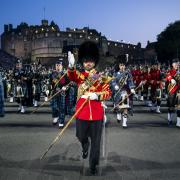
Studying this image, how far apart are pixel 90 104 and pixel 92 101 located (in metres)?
0.07

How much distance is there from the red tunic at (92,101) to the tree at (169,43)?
8374 cm

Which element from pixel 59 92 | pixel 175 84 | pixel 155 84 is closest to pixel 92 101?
pixel 59 92

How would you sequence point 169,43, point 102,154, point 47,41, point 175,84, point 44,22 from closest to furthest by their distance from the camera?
point 102,154 → point 175,84 → point 169,43 → point 47,41 → point 44,22

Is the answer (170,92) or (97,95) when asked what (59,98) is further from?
(97,95)

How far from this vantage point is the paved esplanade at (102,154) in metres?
7.00

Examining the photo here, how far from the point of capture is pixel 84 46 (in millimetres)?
7676

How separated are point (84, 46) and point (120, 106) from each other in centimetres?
580

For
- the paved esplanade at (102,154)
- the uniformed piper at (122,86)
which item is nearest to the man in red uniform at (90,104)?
the paved esplanade at (102,154)

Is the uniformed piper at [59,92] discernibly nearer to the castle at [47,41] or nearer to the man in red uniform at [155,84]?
the man in red uniform at [155,84]

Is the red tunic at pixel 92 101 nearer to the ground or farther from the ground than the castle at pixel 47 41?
nearer to the ground

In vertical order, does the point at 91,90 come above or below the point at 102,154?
above

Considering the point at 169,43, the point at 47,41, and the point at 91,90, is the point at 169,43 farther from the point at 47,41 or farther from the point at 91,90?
the point at 91,90

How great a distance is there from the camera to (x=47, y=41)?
101062mm

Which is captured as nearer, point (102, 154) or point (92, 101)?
point (92, 101)
